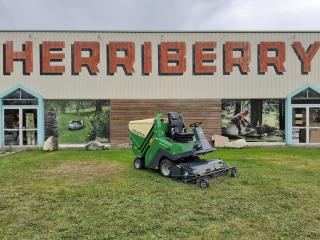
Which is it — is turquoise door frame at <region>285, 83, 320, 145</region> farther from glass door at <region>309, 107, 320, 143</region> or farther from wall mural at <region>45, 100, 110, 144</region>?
wall mural at <region>45, 100, 110, 144</region>

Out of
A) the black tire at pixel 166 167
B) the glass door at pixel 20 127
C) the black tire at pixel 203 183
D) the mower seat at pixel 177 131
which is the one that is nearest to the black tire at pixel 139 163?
the black tire at pixel 166 167

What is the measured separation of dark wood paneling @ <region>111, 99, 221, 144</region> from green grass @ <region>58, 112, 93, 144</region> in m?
1.66

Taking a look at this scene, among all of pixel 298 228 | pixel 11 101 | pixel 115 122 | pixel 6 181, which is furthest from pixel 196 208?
pixel 11 101

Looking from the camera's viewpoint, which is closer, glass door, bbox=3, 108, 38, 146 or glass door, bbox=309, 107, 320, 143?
glass door, bbox=3, 108, 38, 146

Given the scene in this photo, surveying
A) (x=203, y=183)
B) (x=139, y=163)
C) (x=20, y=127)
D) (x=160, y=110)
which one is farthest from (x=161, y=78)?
(x=203, y=183)

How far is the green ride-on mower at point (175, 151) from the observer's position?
8.98 m

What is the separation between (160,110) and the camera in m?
18.2

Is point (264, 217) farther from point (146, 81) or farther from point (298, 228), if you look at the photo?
point (146, 81)

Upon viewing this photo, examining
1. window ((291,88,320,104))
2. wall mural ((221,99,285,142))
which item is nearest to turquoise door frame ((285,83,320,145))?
window ((291,88,320,104))

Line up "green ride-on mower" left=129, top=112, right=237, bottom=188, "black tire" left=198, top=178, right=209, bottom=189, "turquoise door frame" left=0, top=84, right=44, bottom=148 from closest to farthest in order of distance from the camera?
"black tire" left=198, top=178, right=209, bottom=189
"green ride-on mower" left=129, top=112, right=237, bottom=188
"turquoise door frame" left=0, top=84, right=44, bottom=148

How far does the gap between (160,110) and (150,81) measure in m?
1.69

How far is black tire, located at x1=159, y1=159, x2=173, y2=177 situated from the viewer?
9562mm

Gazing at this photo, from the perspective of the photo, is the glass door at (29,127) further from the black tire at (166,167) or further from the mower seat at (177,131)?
the black tire at (166,167)

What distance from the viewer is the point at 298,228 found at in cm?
557
